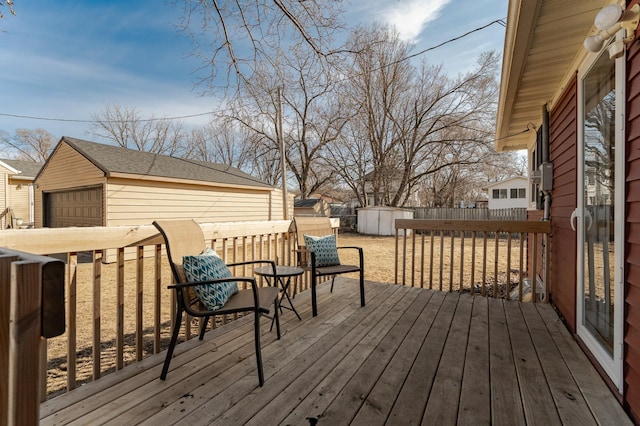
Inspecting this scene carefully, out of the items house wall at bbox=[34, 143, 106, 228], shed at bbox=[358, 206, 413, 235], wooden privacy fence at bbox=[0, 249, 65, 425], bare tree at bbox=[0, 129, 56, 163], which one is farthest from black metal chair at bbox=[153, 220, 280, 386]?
bare tree at bbox=[0, 129, 56, 163]

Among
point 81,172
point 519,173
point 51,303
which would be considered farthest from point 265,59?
point 519,173

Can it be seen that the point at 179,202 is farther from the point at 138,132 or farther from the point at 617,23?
the point at 138,132

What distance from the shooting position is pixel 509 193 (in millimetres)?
21422

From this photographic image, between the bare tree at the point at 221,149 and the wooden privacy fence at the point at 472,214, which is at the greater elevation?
the bare tree at the point at 221,149

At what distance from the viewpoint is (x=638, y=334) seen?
1.49 meters

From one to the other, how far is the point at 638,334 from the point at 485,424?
0.86m

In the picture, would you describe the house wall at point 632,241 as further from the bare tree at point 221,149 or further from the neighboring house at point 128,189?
the bare tree at point 221,149

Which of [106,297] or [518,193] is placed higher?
[518,193]

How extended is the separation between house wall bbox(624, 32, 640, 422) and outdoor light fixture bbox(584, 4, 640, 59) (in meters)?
0.07

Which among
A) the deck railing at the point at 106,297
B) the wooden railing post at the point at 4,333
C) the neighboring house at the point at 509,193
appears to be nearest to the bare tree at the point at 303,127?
the deck railing at the point at 106,297

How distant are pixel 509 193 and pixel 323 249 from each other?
22399mm

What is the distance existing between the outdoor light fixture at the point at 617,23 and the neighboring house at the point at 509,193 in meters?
22.4

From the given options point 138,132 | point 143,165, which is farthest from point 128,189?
point 138,132

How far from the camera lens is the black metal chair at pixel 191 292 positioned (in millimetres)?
1817
